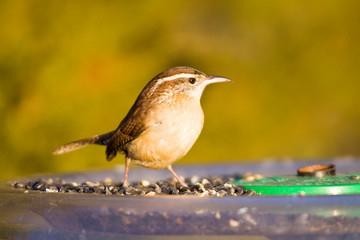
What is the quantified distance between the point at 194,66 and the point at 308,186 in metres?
3.39

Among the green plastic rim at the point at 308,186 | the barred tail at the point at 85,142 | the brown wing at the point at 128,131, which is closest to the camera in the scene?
the green plastic rim at the point at 308,186

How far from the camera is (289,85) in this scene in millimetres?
6281

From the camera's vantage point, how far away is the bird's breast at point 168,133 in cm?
332

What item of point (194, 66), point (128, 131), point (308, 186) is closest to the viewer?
point (308, 186)

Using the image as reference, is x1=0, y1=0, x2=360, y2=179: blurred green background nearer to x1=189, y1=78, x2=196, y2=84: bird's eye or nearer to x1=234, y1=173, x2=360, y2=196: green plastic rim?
x1=189, y1=78, x2=196, y2=84: bird's eye

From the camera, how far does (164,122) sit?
3355mm

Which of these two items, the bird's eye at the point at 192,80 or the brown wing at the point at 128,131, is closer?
the brown wing at the point at 128,131

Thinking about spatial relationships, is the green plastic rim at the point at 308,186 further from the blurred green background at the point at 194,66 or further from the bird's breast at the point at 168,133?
the blurred green background at the point at 194,66

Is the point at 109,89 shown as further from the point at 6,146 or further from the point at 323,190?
the point at 323,190

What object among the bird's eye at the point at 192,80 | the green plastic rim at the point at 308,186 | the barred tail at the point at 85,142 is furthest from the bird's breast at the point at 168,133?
the barred tail at the point at 85,142

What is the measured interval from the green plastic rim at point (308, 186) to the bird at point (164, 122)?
407 mm

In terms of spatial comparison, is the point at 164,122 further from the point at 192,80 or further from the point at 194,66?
the point at 194,66

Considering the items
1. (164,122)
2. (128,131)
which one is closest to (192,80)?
(164,122)

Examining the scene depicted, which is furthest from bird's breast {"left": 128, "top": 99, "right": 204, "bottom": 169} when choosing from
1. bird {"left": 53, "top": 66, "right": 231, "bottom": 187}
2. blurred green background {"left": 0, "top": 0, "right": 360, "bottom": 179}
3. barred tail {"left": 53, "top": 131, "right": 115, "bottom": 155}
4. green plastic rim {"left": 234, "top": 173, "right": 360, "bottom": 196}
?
blurred green background {"left": 0, "top": 0, "right": 360, "bottom": 179}
